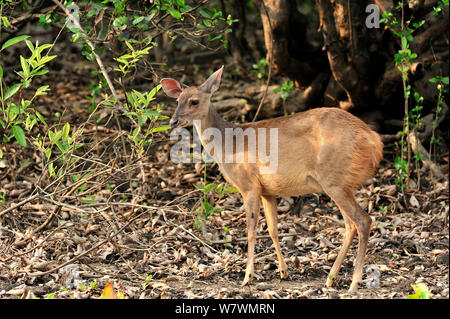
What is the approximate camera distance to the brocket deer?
6.21 metres

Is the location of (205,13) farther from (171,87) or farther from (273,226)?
(273,226)

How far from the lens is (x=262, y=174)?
6.61 m

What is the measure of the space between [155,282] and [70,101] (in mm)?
5397

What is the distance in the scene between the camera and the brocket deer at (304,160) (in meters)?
6.21

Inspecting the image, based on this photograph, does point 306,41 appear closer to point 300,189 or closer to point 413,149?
point 413,149

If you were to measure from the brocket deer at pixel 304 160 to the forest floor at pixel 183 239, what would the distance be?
1.28 ft

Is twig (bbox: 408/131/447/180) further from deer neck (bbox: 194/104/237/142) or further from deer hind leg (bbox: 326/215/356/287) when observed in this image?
deer neck (bbox: 194/104/237/142)

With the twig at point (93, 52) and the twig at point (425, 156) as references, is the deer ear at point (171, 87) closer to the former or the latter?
the twig at point (93, 52)

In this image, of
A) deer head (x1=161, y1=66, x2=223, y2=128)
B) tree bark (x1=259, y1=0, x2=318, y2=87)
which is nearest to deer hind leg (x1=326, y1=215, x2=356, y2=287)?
deer head (x1=161, y1=66, x2=223, y2=128)

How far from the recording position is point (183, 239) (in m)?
7.36

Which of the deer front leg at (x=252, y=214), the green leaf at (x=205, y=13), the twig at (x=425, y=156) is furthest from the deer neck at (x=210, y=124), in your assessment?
the twig at (x=425, y=156)

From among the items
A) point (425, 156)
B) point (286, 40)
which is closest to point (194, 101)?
point (286, 40)

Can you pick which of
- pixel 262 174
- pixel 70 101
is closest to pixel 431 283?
pixel 262 174

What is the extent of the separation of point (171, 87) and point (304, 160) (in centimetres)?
158
